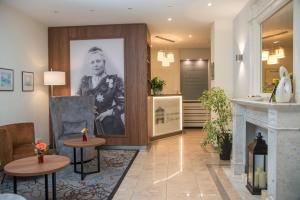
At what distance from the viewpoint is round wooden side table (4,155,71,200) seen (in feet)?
9.27

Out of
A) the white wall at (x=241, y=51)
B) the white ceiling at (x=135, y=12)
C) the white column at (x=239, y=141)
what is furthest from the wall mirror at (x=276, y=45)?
the white ceiling at (x=135, y=12)

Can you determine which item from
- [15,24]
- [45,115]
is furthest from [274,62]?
[45,115]

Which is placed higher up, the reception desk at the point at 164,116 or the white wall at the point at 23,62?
the white wall at the point at 23,62

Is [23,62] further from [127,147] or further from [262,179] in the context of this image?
[262,179]

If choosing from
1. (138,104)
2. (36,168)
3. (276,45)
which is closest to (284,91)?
(276,45)

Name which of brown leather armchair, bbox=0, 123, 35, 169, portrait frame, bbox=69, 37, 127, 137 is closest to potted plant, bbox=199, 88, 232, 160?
portrait frame, bbox=69, 37, 127, 137

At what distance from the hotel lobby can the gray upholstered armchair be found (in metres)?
0.02

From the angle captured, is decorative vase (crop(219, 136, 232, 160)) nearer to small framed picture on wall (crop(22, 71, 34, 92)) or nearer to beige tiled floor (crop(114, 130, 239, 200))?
beige tiled floor (crop(114, 130, 239, 200))

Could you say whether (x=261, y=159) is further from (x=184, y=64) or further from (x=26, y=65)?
(x=184, y=64)

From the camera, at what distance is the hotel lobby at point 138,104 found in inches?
124

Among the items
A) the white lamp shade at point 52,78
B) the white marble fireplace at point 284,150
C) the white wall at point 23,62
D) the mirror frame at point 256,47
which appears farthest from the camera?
the white lamp shade at point 52,78

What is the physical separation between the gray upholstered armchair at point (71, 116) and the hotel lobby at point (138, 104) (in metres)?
0.02

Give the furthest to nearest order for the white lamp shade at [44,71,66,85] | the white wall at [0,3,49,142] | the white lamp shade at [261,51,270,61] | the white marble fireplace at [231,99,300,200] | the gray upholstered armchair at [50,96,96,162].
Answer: the white lamp shade at [44,71,66,85] < the gray upholstered armchair at [50,96,96,162] < the white wall at [0,3,49,142] < the white lamp shade at [261,51,270,61] < the white marble fireplace at [231,99,300,200]

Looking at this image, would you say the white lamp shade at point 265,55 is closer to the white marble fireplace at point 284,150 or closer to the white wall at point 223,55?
the white marble fireplace at point 284,150
